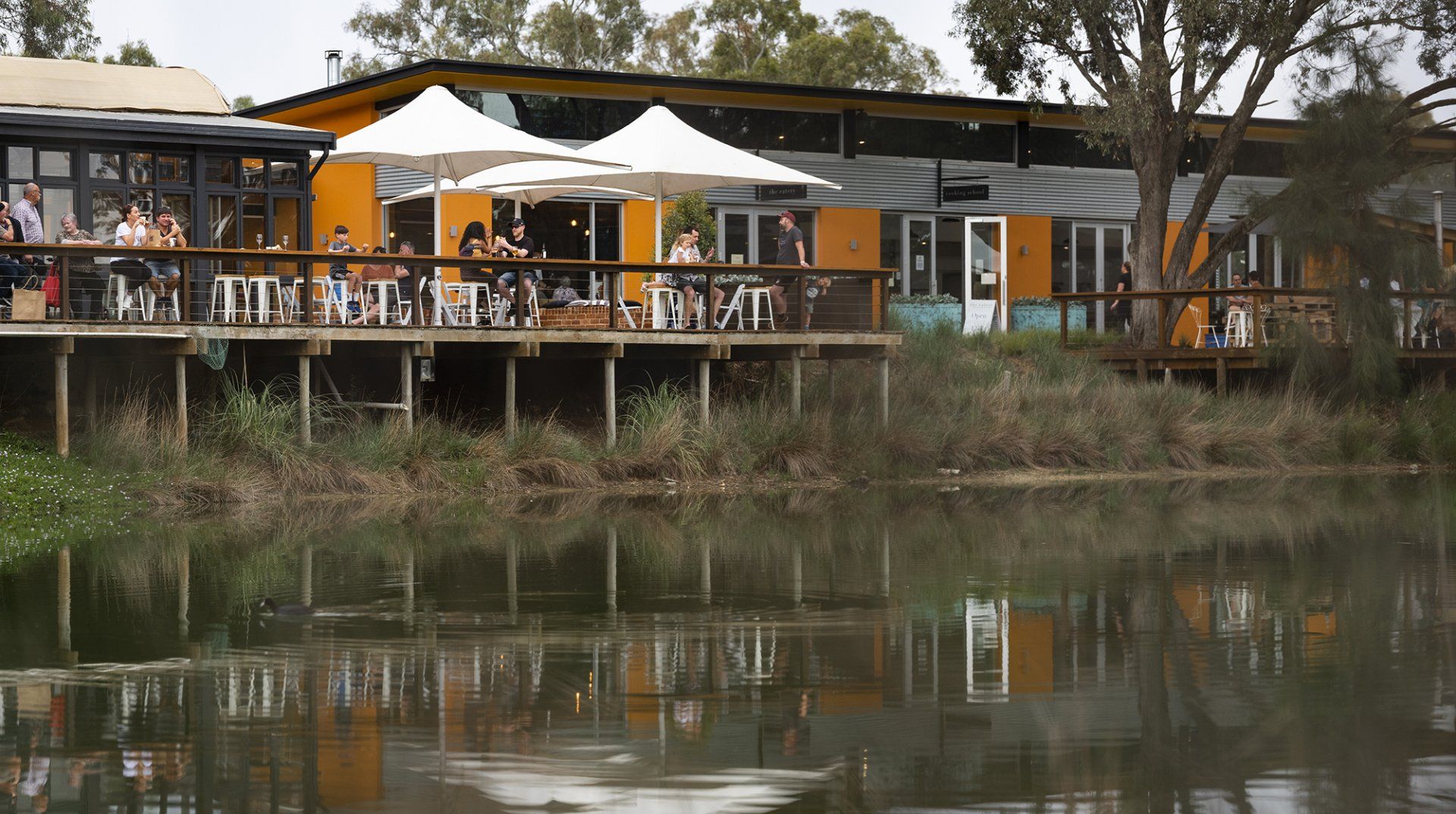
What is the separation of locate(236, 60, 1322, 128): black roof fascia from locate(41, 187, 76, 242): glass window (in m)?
5.20

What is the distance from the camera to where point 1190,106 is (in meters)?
A: 24.4

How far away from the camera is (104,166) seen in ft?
65.1

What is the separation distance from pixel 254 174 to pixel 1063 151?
14.6 meters

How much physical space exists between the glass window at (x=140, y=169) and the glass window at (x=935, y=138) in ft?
39.0

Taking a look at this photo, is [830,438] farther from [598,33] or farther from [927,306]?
[598,33]

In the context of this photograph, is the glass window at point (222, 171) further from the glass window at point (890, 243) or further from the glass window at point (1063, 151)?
the glass window at point (1063, 151)

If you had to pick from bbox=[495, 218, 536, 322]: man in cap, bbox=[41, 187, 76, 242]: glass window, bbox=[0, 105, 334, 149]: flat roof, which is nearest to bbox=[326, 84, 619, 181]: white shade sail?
bbox=[495, 218, 536, 322]: man in cap

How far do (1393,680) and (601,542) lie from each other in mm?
6280

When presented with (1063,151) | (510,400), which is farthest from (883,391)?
(1063,151)

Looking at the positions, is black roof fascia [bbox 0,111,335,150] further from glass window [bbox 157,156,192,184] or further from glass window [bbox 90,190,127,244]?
glass window [bbox 90,190,127,244]

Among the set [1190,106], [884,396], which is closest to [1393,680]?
[884,396]

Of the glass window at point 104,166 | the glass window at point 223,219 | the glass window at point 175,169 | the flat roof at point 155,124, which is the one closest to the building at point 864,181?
the flat roof at point 155,124

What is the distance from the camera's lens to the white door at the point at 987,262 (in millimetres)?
29156

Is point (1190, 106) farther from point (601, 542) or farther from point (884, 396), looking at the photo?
point (601, 542)
